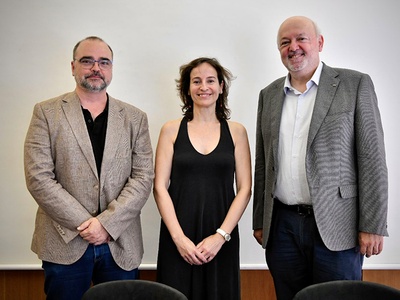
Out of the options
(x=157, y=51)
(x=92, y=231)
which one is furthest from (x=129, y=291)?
(x=157, y=51)

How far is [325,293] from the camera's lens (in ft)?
4.59

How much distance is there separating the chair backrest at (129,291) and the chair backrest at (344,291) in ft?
1.65

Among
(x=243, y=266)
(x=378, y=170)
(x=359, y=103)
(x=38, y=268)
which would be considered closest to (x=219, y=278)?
(x=243, y=266)

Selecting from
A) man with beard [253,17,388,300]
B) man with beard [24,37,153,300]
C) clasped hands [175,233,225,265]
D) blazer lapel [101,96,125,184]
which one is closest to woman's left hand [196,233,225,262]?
clasped hands [175,233,225,265]

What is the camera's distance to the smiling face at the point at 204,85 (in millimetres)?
2117

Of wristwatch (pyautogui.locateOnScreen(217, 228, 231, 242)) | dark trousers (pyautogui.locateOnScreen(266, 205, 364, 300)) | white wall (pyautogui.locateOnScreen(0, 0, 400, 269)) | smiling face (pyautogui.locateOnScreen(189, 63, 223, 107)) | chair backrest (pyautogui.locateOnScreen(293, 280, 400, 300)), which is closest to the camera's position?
chair backrest (pyautogui.locateOnScreen(293, 280, 400, 300))

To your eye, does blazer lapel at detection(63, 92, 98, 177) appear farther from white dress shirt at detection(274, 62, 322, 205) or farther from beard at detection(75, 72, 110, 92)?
white dress shirt at detection(274, 62, 322, 205)

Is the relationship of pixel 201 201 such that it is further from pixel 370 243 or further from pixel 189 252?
pixel 370 243

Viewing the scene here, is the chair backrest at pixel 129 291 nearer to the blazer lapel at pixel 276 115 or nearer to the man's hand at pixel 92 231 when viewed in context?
the man's hand at pixel 92 231

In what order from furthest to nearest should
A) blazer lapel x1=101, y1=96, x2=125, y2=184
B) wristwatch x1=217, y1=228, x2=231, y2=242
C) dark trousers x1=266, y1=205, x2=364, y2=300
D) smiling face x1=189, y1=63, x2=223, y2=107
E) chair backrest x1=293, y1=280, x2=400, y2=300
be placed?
smiling face x1=189, y1=63, x2=223, y2=107
wristwatch x1=217, y1=228, x2=231, y2=242
blazer lapel x1=101, y1=96, x2=125, y2=184
dark trousers x1=266, y1=205, x2=364, y2=300
chair backrest x1=293, y1=280, x2=400, y2=300

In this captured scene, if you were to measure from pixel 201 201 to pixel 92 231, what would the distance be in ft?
1.89

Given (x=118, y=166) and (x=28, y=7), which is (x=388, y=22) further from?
(x=28, y=7)

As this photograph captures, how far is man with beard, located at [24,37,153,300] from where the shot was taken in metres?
1.83

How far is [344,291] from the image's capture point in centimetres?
141
